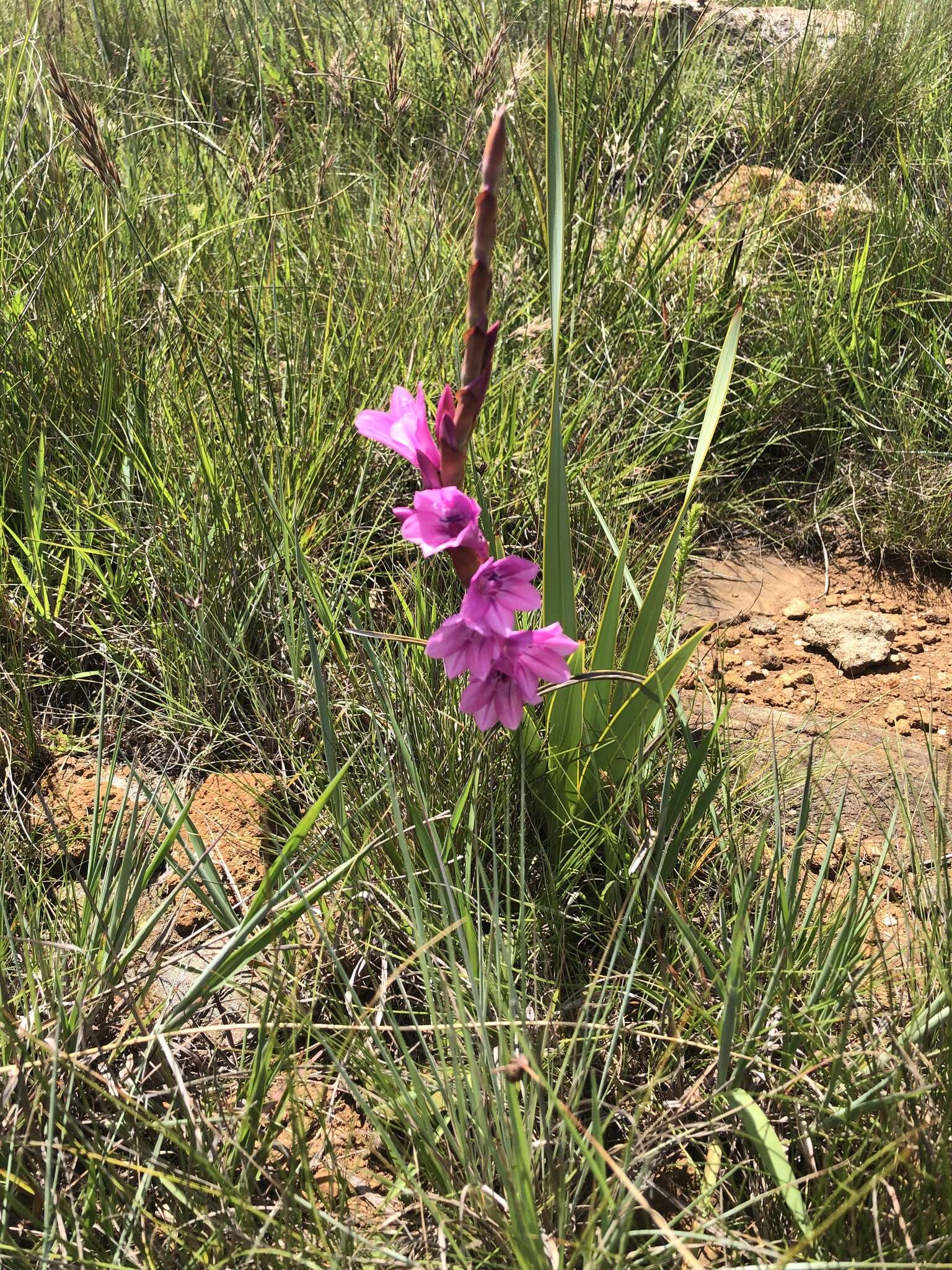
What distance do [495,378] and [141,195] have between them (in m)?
1.22

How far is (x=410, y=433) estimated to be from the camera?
1.21 m

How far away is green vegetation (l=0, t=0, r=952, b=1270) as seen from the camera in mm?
1170

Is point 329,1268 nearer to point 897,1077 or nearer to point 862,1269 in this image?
point 862,1269

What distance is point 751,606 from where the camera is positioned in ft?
8.29

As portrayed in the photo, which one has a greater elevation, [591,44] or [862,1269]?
[591,44]

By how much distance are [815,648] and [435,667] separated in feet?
3.74

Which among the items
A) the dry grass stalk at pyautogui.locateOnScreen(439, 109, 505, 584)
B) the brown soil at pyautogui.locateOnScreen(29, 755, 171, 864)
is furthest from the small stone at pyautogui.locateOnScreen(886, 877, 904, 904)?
the brown soil at pyautogui.locateOnScreen(29, 755, 171, 864)

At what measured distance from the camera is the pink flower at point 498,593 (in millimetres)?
1156

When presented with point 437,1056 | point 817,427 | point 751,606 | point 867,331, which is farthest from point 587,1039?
point 867,331

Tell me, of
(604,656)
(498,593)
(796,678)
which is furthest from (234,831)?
(796,678)

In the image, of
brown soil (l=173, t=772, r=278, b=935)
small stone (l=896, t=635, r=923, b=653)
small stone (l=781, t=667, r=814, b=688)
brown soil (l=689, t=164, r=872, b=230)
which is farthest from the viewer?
brown soil (l=689, t=164, r=872, b=230)

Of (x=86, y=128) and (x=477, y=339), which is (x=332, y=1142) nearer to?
(x=477, y=339)

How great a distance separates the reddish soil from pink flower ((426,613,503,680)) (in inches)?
36.5

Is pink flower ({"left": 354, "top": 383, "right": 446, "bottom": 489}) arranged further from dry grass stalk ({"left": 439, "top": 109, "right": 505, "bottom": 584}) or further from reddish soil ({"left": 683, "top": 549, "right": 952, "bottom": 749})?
reddish soil ({"left": 683, "top": 549, "right": 952, "bottom": 749})
